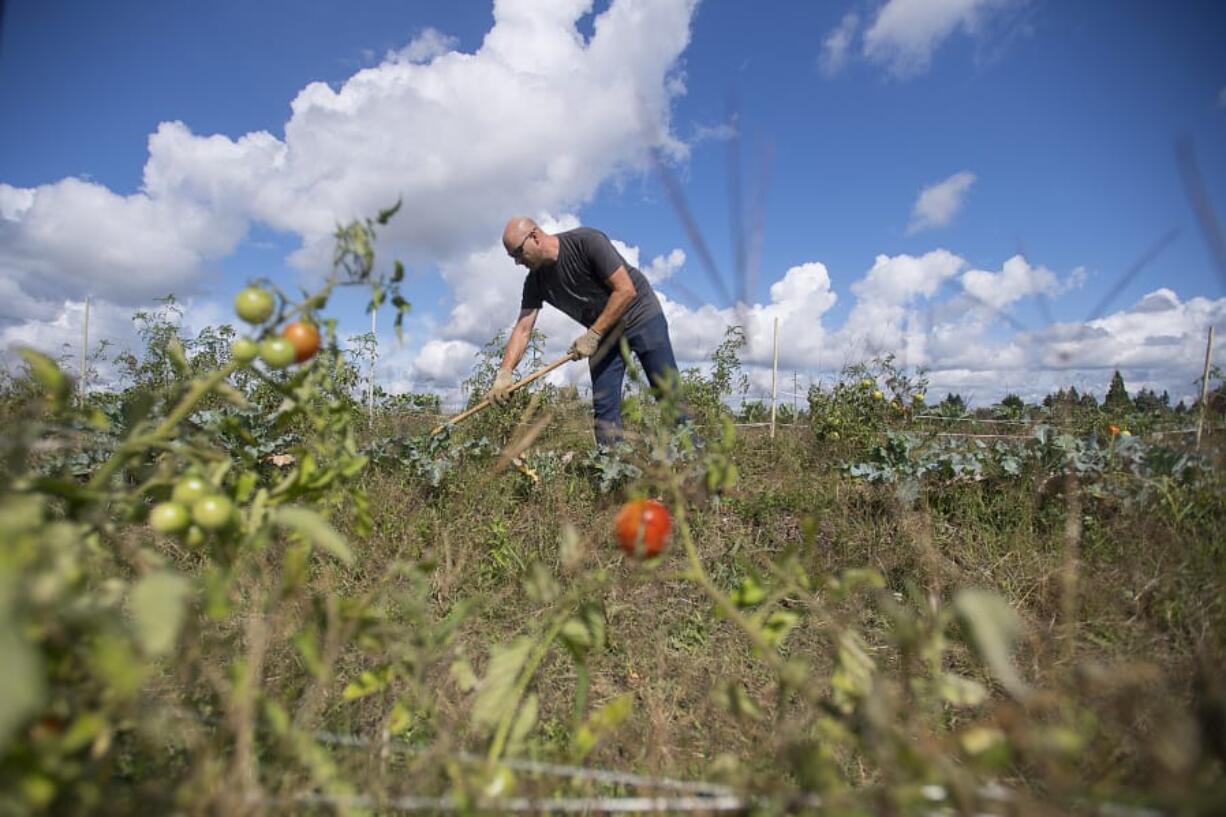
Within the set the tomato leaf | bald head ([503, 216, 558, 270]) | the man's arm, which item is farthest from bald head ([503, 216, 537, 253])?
the tomato leaf

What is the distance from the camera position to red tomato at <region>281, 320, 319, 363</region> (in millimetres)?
894

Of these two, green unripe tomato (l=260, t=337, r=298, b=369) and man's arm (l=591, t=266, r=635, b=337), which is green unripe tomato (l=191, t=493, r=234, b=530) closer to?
green unripe tomato (l=260, t=337, r=298, b=369)

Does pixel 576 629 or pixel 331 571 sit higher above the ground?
pixel 576 629

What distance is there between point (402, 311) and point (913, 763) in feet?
2.88

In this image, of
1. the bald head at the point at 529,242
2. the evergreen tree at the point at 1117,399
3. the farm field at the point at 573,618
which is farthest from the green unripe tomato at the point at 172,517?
the evergreen tree at the point at 1117,399

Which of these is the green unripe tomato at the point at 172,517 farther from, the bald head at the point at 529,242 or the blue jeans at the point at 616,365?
the bald head at the point at 529,242

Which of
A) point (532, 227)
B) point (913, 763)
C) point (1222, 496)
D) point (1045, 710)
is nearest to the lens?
point (913, 763)

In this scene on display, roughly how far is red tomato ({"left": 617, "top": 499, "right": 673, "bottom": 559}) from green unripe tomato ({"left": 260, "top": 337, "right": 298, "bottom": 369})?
519 mm

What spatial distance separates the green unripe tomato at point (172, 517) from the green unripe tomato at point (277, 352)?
0.21 m

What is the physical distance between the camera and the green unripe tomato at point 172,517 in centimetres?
79

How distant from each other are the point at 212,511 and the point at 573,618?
2.43 ft

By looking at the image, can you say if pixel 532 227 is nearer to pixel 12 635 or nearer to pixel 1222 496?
pixel 1222 496

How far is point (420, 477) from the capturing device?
10.7 ft

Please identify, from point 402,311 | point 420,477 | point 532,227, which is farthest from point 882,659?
point 532,227
